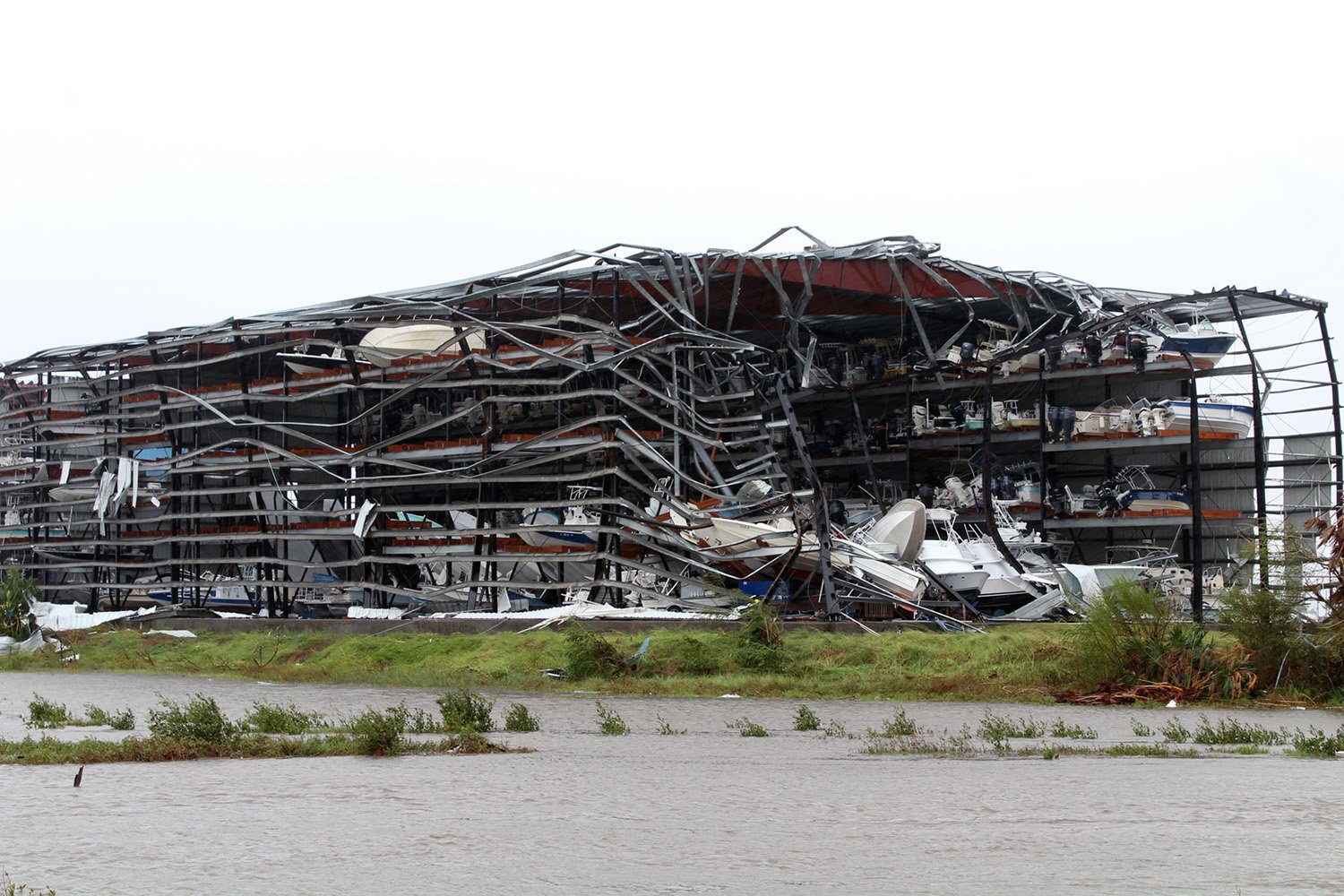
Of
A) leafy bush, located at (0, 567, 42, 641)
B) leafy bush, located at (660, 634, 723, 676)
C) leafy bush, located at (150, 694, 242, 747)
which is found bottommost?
leafy bush, located at (0, 567, 42, 641)

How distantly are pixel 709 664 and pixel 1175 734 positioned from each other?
11158 mm

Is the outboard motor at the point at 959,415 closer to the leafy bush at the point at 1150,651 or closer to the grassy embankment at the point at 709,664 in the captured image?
the grassy embankment at the point at 709,664

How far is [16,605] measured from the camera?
41.7 metres

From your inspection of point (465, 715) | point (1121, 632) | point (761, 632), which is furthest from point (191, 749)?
point (1121, 632)

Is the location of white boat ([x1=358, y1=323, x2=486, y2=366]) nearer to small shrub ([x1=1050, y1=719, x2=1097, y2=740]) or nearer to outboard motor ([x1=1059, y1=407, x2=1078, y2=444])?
outboard motor ([x1=1059, y1=407, x2=1078, y2=444])

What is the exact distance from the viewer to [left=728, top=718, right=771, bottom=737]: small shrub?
1705 cm

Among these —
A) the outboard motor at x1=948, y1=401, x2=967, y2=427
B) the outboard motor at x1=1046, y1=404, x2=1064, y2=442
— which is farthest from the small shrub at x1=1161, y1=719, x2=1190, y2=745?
the outboard motor at x1=948, y1=401, x2=967, y2=427

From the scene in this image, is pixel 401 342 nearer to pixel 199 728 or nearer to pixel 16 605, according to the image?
pixel 16 605

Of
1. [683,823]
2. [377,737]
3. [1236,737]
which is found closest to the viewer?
[683,823]

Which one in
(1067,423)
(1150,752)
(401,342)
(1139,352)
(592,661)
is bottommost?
(592,661)

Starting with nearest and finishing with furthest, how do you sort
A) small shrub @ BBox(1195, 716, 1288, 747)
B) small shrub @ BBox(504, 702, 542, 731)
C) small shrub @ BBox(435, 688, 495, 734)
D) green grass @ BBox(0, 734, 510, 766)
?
green grass @ BBox(0, 734, 510, 766) < small shrub @ BBox(1195, 716, 1288, 747) < small shrub @ BBox(435, 688, 495, 734) < small shrub @ BBox(504, 702, 542, 731)

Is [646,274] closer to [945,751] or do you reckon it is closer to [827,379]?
[827,379]

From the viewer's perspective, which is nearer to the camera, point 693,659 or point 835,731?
point 835,731

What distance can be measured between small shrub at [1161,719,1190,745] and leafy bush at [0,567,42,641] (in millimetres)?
33842
